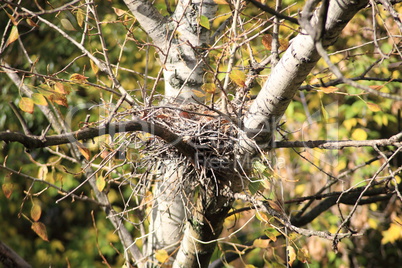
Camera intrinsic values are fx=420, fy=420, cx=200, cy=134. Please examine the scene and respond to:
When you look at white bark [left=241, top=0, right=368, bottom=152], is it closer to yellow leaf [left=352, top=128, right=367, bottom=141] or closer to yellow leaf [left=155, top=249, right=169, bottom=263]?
yellow leaf [left=155, top=249, right=169, bottom=263]

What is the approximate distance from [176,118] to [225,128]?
7.9 inches

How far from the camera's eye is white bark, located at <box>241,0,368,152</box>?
1011 millimetres

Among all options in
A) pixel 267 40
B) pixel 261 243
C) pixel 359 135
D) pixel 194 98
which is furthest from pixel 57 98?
pixel 359 135

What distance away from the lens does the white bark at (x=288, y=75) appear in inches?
39.8

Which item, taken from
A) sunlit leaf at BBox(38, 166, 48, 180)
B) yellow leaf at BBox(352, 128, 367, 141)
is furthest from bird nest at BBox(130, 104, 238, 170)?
yellow leaf at BBox(352, 128, 367, 141)

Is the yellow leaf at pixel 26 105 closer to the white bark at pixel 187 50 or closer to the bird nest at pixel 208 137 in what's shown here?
the bird nest at pixel 208 137

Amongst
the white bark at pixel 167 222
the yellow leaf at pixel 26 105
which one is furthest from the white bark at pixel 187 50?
the yellow leaf at pixel 26 105

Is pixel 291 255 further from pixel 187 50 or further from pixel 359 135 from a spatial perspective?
pixel 359 135

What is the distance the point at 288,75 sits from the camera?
47.2 inches

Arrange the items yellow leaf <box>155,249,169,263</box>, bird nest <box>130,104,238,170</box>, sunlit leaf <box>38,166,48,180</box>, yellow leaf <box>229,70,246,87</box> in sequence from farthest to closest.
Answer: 1. sunlit leaf <box>38,166,48,180</box>
2. yellow leaf <box>155,249,169,263</box>
3. bird nest <box>130,104,238,170</box>
4. yellow leaf <box>229,70,246,87</box>

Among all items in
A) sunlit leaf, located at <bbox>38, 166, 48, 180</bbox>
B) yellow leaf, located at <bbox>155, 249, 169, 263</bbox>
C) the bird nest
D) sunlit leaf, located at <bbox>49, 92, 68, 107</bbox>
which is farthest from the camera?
sunlit leaf, located at <bbox>38, 166, 48, 180</bbox>

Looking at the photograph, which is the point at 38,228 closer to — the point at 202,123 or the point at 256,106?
the point at 202,123

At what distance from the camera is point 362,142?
4.41 feet

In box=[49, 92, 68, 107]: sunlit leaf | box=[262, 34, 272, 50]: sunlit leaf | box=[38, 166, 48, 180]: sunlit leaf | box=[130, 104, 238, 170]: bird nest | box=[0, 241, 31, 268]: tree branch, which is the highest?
box=[262, 34, 272, 50]: sunlit leaf
